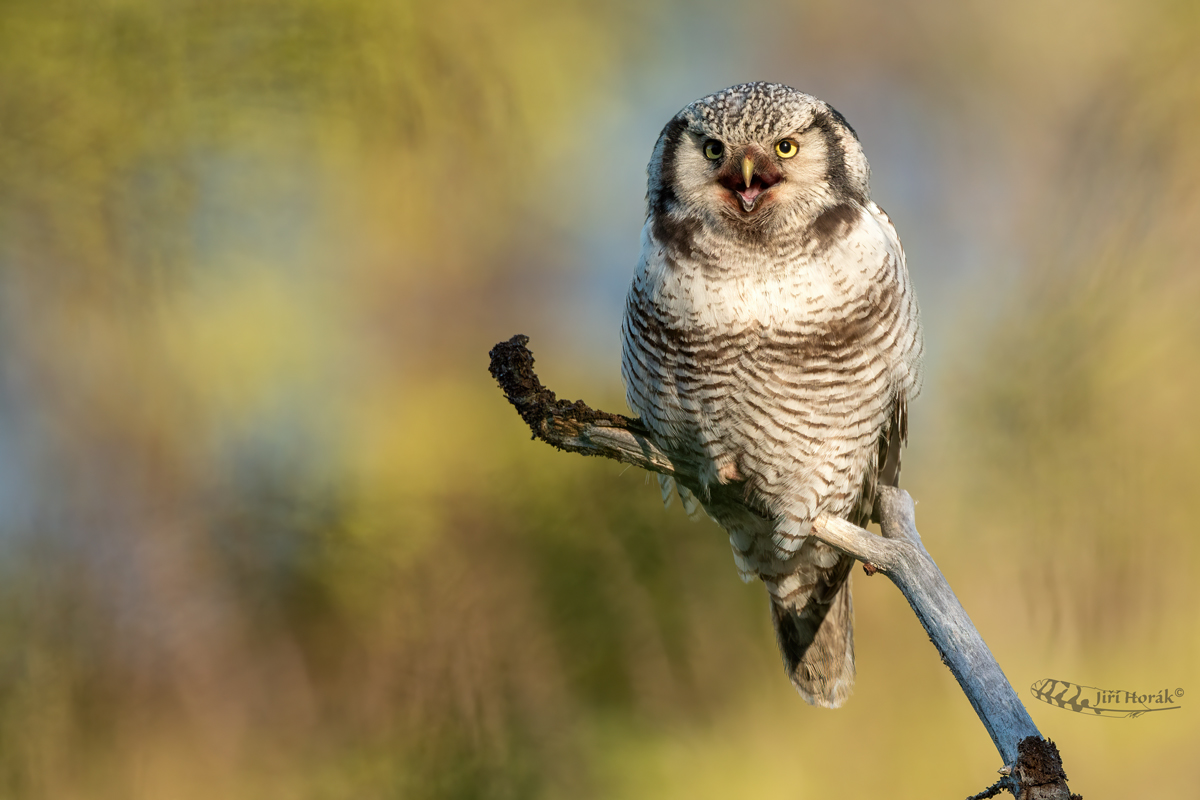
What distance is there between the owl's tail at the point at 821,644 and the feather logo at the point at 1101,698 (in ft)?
1.59

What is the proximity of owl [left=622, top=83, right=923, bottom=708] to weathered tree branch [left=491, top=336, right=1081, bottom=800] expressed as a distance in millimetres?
190

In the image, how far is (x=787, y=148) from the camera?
163cm

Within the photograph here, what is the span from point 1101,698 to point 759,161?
2064 millimetres

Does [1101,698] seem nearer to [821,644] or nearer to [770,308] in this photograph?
[821,644]

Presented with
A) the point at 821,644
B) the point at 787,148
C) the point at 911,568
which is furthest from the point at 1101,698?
the point at 787,148

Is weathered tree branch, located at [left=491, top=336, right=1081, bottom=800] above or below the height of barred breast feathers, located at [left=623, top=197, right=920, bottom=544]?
below

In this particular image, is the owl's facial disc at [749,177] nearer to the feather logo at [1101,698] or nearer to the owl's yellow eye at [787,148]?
the owl's yellow eye at [787,148]

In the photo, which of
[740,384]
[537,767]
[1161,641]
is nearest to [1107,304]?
[1161,641]

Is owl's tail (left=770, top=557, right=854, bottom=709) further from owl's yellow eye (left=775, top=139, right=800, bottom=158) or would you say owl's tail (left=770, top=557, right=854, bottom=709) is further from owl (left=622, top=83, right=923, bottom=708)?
owl's yellow eye (left=775, top=139, right=800, bottom=158)

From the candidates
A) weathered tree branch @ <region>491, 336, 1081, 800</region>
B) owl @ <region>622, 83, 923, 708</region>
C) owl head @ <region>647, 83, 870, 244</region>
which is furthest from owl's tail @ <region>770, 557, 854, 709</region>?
owl head @ <region>647, 83, 870, 244</region>

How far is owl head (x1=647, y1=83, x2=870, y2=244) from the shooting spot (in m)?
1.58

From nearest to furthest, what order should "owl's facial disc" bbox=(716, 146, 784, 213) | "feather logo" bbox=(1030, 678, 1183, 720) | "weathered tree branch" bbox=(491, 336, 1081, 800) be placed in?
"weathered tree branch" bbox=(491, 336, 1081, 800) → "owl's facial disc" bbox=(716, 146, 784, 213) → "feather logo" bbox=(1030, 678, 1183, 720)

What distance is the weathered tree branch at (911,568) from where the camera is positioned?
1.04 meters

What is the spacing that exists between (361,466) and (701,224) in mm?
2239
